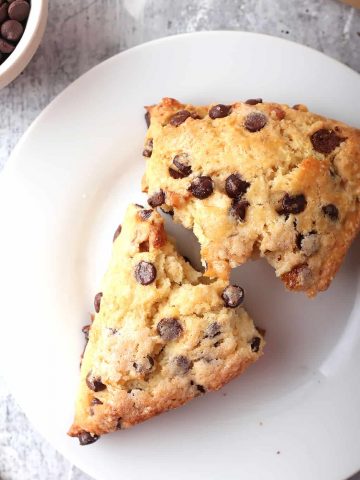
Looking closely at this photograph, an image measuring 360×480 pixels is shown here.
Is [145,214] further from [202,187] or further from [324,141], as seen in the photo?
[324,141]

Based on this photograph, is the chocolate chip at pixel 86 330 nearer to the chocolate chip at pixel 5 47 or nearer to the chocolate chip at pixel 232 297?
the chocolate chip at pixel 232 297

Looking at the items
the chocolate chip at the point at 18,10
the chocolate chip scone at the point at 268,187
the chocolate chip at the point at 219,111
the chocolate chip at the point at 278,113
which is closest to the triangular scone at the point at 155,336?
the chocolate chip scone at the point at 268,187

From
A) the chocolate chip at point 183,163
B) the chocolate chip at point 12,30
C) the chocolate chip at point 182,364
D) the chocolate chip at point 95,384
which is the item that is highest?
the chocolate chip at point 12,30

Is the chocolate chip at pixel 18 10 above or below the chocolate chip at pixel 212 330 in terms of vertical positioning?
above

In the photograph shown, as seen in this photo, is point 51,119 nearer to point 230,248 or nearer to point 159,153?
point 159,153

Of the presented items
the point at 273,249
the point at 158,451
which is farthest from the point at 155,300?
the point at 158,451

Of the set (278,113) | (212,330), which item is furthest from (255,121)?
(212,330)

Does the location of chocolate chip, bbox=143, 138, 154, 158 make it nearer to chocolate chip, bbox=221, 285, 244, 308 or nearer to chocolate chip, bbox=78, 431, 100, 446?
chocolate chip, bbox=221, 285, 244, 308
